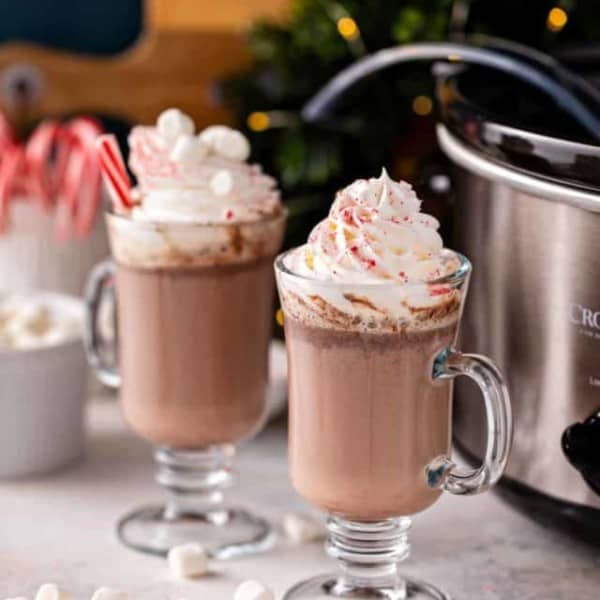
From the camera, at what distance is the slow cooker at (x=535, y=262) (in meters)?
1.15

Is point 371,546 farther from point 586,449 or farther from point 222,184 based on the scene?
point 222,184

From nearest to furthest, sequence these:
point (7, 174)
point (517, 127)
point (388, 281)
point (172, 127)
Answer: point (388, 281), point (517, 127), point (172, 127), point (7, 174)

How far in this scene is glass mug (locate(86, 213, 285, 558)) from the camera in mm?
1261

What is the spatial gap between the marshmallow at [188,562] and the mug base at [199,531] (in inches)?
1.9

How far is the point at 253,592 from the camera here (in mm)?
Answer: 1157

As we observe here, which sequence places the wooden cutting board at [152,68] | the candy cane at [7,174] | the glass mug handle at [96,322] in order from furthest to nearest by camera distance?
the wooden cutting board at [152,68], the candy cane at [7,174], the glass mug handle at [96,322]

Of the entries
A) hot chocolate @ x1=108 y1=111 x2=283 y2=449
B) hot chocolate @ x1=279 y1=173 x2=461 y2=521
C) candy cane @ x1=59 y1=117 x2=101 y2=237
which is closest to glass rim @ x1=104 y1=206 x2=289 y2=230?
hot chocolate @ x1=108 y1=111 x2=283 y2=449

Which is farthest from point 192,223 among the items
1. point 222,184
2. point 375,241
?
point 375,241

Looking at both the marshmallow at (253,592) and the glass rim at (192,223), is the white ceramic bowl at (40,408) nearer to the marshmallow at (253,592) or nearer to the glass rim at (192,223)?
the glass rim at (192,223)

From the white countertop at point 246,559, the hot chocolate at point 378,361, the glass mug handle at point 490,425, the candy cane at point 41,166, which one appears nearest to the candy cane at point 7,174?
the candy cane at point 41,166

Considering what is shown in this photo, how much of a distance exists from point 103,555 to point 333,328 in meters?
0.37

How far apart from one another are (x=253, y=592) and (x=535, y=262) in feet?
1.21

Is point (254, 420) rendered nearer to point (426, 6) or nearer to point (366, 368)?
point (366, 368)

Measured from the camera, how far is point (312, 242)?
43.7 inches
